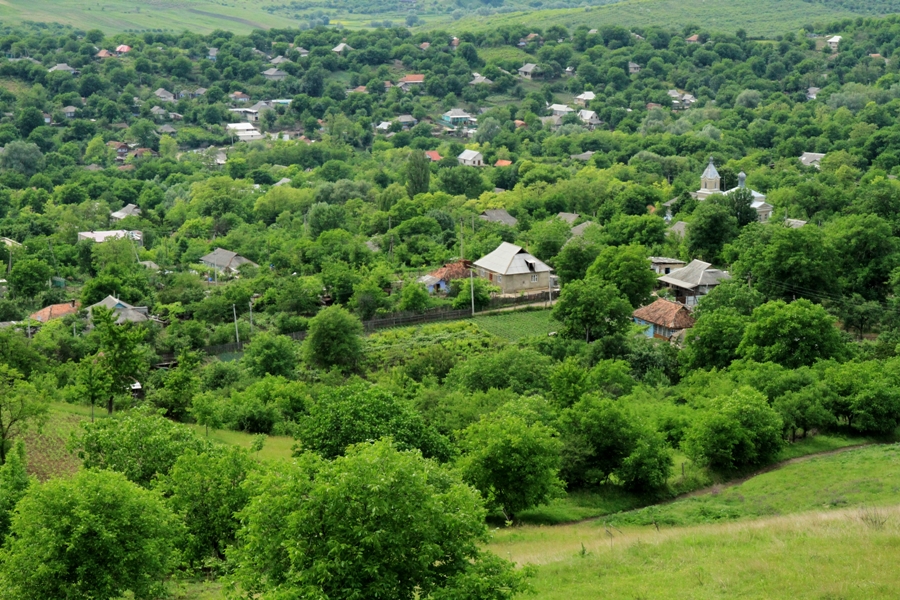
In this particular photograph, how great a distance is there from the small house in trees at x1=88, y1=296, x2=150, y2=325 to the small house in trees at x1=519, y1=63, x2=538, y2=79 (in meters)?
66.4

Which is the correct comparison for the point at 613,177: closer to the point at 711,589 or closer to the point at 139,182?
the point at 139,182

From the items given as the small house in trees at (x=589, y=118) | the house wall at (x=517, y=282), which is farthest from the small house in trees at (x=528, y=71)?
the house wall at (x=517, y=282)

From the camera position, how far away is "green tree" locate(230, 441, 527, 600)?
42.0 feet

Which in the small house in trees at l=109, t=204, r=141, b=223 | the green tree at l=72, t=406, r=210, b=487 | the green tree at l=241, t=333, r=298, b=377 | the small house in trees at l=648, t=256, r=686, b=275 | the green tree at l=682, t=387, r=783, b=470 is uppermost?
the green tree at l=72, t=406, r=210, b=487

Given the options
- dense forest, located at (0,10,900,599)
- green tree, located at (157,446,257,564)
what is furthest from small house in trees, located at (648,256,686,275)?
green tree, located at (157,446,257,564)

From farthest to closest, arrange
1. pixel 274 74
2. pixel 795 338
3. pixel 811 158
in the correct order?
pixel 274 74 < pixel 811 158 < pixel 795 338

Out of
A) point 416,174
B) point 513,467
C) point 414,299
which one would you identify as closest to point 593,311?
point 414,299

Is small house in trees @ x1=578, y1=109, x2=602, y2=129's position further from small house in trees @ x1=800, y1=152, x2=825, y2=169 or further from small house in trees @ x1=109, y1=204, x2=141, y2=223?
small house in trees @ x1=109, y1=204, x2=141, y2=223

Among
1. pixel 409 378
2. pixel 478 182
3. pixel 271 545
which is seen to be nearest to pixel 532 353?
pixel 409 378

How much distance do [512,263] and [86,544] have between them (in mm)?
33387

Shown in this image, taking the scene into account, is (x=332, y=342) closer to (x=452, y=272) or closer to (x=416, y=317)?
(x=416, y=317)

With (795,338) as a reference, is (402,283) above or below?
below

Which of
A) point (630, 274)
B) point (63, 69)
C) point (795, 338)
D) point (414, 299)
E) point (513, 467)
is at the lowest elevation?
point (414, 299)

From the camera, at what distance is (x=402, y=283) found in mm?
47031
